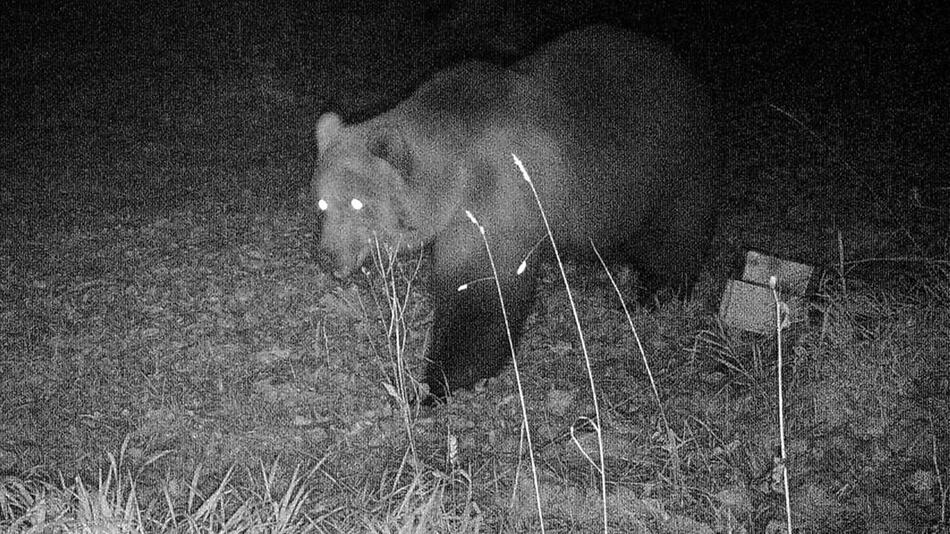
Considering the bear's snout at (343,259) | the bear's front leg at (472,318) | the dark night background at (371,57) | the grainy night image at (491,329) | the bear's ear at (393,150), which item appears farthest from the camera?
the dark night background at (371,57)

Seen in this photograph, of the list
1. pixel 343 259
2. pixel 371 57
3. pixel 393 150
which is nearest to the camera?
pixel 393 150

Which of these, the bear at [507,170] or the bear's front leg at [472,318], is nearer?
the bear at [507,170]

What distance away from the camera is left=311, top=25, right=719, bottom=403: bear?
388cm

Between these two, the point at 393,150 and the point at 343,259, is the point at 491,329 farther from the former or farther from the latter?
the point at 393,150

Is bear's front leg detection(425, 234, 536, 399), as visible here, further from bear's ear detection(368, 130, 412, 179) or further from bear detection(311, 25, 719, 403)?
bear's ear detection(368, 130, 412, 179)

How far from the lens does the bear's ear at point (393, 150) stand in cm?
376

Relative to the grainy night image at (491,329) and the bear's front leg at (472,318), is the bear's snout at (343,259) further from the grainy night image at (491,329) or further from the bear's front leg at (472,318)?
the bear's front leg at (472,318)

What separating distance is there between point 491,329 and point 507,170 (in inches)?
31.1

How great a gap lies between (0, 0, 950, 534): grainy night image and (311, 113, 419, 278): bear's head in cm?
1

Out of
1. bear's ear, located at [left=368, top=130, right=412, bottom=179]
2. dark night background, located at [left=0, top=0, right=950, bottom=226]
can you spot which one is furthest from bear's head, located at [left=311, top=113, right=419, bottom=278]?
dark night background, located at [left=0, top=0, right=950, bottom=226]

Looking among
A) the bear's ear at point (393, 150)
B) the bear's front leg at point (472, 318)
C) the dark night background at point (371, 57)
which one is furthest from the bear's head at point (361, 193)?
the dark night background at point (371, 57)

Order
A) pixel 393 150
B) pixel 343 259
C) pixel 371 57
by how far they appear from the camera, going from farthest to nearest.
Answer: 1. pixel 371 57
2. pixel 343 259
3. pixel 393 150

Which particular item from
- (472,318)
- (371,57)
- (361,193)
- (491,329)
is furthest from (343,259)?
(371,57)

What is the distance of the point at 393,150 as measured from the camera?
12.4 feet
